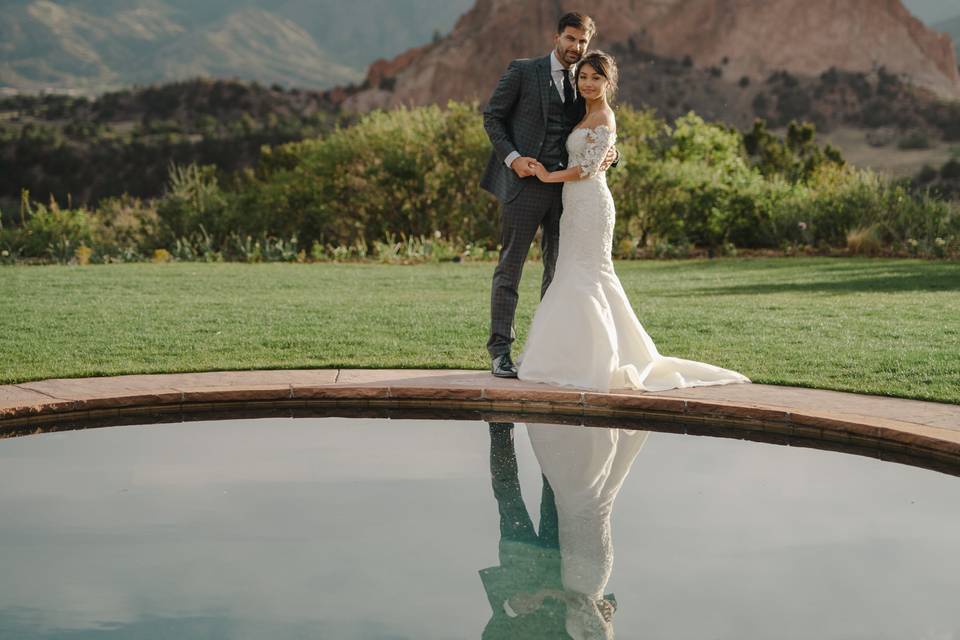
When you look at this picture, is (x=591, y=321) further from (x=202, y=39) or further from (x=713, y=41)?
(x=202, y=39)

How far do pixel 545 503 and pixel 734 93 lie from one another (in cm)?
5899

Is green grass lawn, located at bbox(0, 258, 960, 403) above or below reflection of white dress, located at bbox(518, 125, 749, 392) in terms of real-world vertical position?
below

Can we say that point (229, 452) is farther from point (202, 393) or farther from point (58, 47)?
point (58, 47)

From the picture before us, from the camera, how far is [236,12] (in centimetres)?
9975

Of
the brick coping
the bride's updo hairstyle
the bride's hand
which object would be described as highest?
the bride's updo hairstyle

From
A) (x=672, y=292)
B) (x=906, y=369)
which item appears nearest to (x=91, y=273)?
(x=672, y=292)

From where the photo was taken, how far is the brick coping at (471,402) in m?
4.64

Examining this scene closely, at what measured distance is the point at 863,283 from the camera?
10.4 meters

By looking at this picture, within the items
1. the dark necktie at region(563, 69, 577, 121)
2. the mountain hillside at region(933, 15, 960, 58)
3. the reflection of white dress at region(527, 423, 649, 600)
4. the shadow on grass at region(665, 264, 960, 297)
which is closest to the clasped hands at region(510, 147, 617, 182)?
the dark necktie at region(563, 69, 577, 121)

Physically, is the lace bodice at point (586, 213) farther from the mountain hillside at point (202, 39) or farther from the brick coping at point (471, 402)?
the mountain hillside at point (202, 39)

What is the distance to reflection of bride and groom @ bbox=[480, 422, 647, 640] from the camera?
279 cm

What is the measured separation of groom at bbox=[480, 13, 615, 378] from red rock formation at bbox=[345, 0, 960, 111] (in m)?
56.7

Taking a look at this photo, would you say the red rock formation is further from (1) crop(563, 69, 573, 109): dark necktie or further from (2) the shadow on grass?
(1) crop(563, 69, 573, 109): dark necktie

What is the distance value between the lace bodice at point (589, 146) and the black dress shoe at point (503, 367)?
990 millimetres
